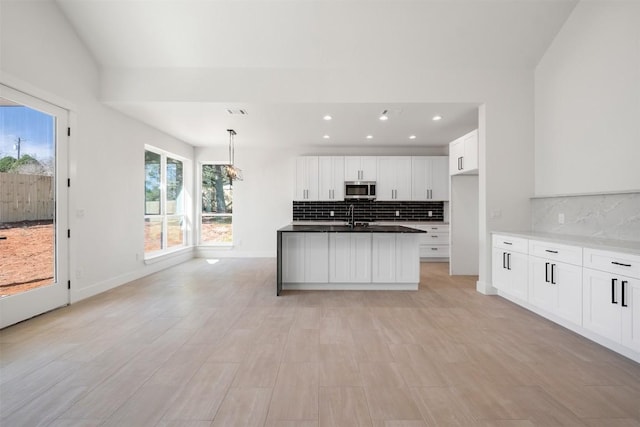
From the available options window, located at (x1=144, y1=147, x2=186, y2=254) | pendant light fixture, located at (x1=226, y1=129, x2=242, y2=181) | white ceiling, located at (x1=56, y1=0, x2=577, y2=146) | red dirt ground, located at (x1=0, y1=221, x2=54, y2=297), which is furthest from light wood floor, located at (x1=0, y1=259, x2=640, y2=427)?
white ceiling, located at (x1=56, y1=0, x2=577, y2=146)

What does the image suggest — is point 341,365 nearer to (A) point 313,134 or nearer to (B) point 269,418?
(B) point 269,418

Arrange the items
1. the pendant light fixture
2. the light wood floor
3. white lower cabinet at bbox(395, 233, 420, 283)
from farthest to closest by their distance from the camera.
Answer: the pendant light fixture
white lower cabinet at bbox(395, 233, 420, 283)
the light wood floor

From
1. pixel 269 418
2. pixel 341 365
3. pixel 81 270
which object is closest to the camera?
pixel 269 418

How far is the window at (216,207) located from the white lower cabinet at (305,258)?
3.45 metres

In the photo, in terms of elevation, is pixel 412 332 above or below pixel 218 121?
below

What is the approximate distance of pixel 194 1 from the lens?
3.53m

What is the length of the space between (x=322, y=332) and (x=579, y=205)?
333 centimetres

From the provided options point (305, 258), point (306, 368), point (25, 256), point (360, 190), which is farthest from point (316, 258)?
point (25, 256)

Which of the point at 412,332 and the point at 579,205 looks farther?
the point at 579,205

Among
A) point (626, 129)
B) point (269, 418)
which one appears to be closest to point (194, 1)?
point (269, 418)

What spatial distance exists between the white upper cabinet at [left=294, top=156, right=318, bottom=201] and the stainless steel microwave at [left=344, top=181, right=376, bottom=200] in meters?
0.74

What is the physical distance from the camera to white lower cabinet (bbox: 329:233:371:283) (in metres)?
4.46

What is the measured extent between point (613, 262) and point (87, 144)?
588 cm

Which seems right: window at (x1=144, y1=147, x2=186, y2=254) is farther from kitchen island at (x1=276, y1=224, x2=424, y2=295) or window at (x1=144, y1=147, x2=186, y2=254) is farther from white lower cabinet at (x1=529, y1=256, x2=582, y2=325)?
white lower cabinet at (x1=529, y1=256, x2=582, y2=325)
